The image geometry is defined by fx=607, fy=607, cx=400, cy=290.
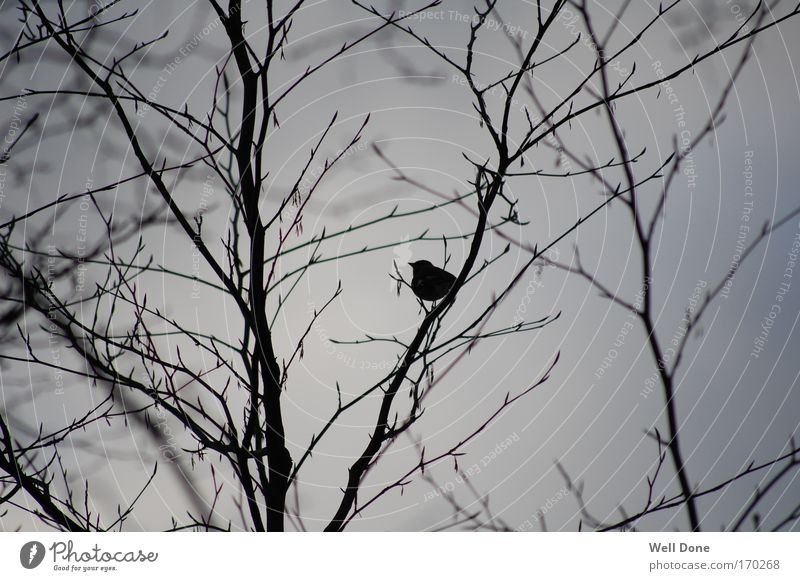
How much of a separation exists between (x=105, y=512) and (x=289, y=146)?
653mm

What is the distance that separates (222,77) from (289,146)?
0.15 m

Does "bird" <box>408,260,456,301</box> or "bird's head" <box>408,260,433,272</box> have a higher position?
"bird's head" <box>408,260,433,272</box>

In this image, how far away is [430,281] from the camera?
3.05ft

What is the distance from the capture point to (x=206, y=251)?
3.02 ft

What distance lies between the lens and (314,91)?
979mm

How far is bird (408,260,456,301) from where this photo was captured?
3.03ft

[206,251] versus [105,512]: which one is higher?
[206,251]

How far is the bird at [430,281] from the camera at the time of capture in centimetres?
92

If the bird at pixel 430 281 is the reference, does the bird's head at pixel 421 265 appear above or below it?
above
